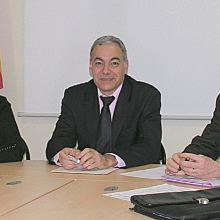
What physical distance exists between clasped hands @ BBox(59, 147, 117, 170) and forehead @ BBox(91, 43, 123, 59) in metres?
0.78

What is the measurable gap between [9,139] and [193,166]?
139 centimetres

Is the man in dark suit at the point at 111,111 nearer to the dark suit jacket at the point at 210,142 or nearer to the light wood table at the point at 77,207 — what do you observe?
the dark suit jacket at the point at 210,142

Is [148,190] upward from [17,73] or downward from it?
downward

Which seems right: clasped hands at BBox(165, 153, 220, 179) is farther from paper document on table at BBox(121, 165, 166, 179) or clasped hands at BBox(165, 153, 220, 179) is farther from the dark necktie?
the dark necktie

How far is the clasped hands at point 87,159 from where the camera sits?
2627 mm

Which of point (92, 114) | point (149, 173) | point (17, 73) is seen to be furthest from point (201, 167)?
point (17, 73)

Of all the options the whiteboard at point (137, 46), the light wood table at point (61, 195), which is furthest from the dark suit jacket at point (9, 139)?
the whiteboard at point (137, 46)

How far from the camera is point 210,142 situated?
2873 millimetres

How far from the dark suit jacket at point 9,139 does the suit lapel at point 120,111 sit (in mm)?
585

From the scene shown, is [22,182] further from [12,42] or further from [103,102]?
[12,42]

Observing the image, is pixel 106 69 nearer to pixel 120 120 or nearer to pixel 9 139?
pixel 120 120

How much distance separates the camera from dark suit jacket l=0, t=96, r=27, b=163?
10.2ft

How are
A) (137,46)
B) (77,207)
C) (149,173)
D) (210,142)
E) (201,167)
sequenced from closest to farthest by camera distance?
(77,207), (201,167), (149,173), (210,142), (137,46)

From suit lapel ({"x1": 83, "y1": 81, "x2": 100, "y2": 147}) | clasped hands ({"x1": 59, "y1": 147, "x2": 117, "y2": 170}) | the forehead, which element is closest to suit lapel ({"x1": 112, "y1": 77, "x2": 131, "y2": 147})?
suit lapel ({"x1": 83, "y1": 81, "x2": 100, "y2": 147})
